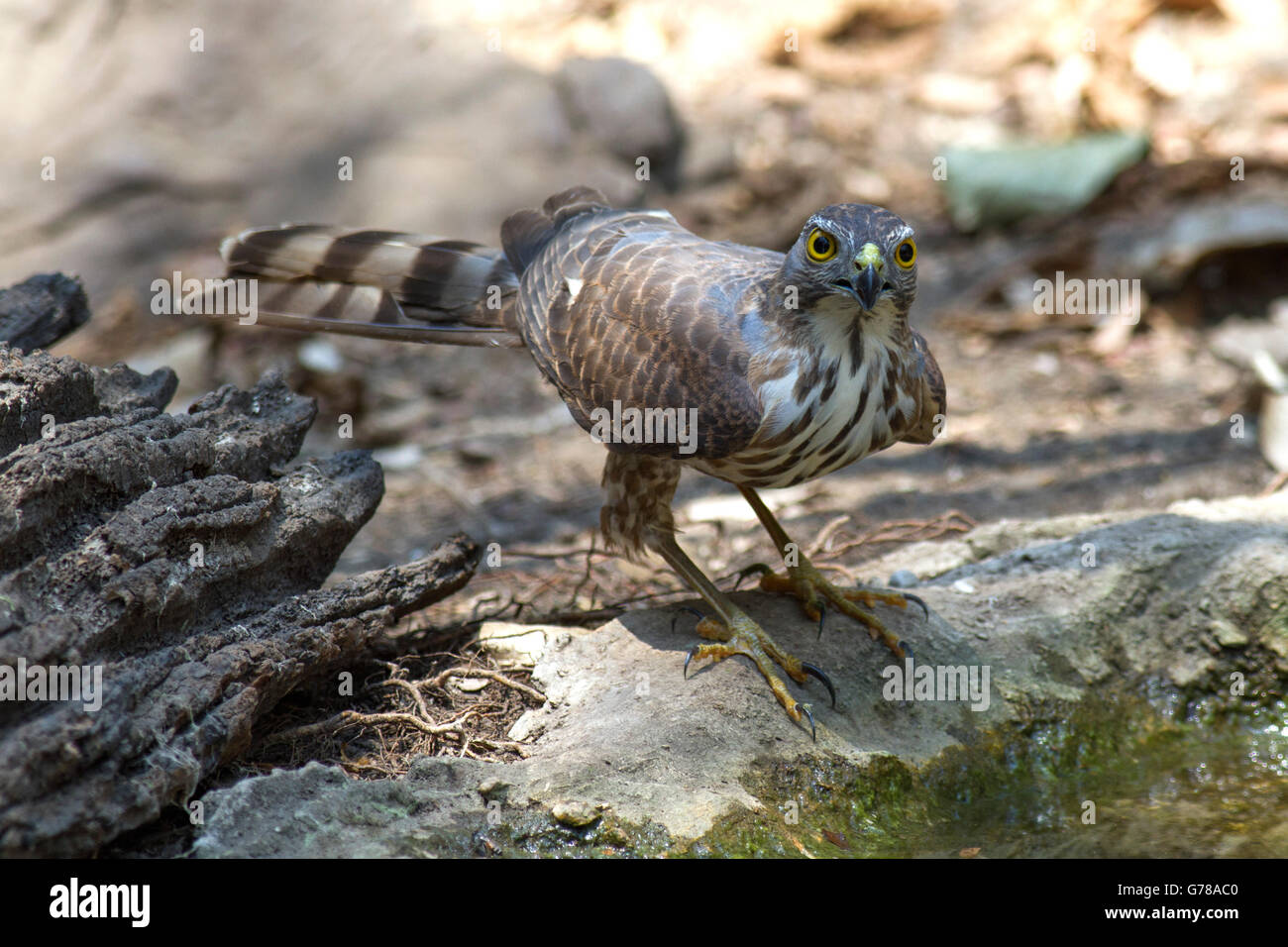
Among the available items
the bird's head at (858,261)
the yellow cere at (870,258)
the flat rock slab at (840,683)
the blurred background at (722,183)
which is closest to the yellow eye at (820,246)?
the bird's head at (858,261)

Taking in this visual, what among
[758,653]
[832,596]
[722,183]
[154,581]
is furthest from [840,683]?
[722,183]

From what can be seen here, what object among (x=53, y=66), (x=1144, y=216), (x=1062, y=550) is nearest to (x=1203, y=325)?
→ (x=1144, y=216)

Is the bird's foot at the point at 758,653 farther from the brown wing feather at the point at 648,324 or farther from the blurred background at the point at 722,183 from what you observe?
the blurred background at the point at 722,183

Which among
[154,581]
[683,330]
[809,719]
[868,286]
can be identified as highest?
[868,286]

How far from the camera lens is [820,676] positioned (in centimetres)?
360

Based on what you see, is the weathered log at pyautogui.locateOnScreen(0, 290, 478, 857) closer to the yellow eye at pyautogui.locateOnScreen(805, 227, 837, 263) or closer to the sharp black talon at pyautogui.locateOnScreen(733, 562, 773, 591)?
the sharp black talon at pyautogui.locateOnScreen(733, 562, 773, 591)

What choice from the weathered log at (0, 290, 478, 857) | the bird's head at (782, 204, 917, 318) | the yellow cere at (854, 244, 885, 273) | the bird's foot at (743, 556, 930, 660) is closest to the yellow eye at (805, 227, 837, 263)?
the bird's head at (782, 204, 917, 318)

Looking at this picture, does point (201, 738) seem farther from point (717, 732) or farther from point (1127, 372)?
point (1127, 372)

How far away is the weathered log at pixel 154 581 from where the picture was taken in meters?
2.47

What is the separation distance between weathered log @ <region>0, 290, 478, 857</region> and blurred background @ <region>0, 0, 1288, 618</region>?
6.04ft

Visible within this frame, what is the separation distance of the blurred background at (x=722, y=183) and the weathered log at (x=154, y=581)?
6.04ft

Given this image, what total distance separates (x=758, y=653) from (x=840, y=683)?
0.28 m

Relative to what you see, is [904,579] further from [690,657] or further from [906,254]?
[906,254]

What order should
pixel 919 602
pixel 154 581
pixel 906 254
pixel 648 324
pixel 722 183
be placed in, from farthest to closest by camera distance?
pixel 722 183 < pixel 919 602 < pixel 648 324 < pixel 906 254 < pixel 154 581
